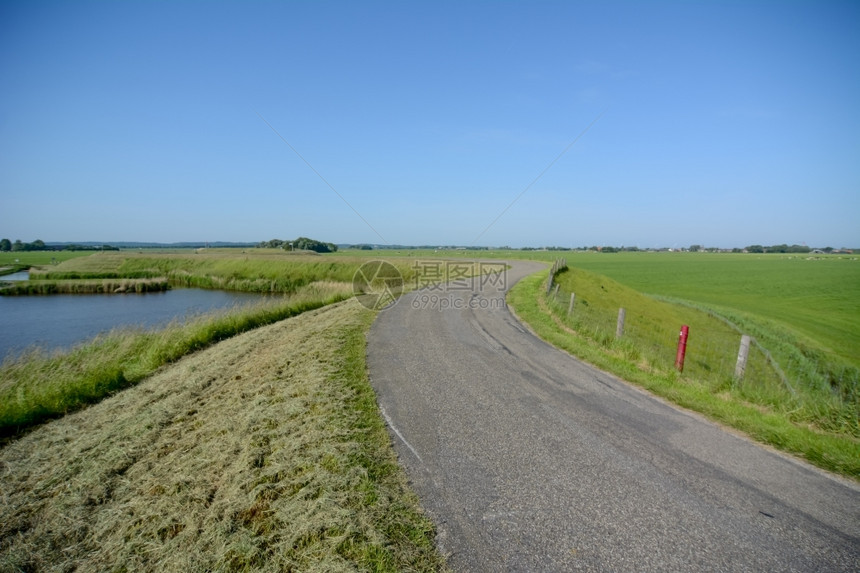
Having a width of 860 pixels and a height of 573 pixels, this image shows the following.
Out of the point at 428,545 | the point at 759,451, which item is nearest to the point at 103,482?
the point at 428,545

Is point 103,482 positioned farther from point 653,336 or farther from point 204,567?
point 653,336

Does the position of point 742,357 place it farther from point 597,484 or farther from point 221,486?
point 221,486

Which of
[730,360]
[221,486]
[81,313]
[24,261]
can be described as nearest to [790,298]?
[730,360]

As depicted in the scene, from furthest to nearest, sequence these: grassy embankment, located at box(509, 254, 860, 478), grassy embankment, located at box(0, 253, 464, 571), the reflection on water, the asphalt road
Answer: the reflection on water < grassy embankment, located at box(509, 254, 860, 478) < grassy embankment, located at box(0, 253, 464, 571) < the asphalt road

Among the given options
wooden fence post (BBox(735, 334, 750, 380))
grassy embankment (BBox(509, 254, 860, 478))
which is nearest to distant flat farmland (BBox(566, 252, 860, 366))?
grassy embankment (BBox(509, 254, 860, 478))

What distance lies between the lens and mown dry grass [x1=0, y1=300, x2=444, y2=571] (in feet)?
12.2

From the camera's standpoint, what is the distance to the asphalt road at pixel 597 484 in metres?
3.63

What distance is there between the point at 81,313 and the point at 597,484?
3568 centimetres

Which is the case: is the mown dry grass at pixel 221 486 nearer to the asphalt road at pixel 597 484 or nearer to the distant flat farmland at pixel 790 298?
the asphalt road at pixel 597 484

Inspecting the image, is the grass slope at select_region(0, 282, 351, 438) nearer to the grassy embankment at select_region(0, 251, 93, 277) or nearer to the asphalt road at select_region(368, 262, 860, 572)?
the asphalt road at select_region(368, 262, 860, 572)

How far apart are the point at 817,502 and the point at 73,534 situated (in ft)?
29.3

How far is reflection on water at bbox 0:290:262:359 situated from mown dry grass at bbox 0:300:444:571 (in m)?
12.2

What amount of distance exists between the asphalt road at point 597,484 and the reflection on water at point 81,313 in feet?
57.6

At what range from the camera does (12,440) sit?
7.58 meters
